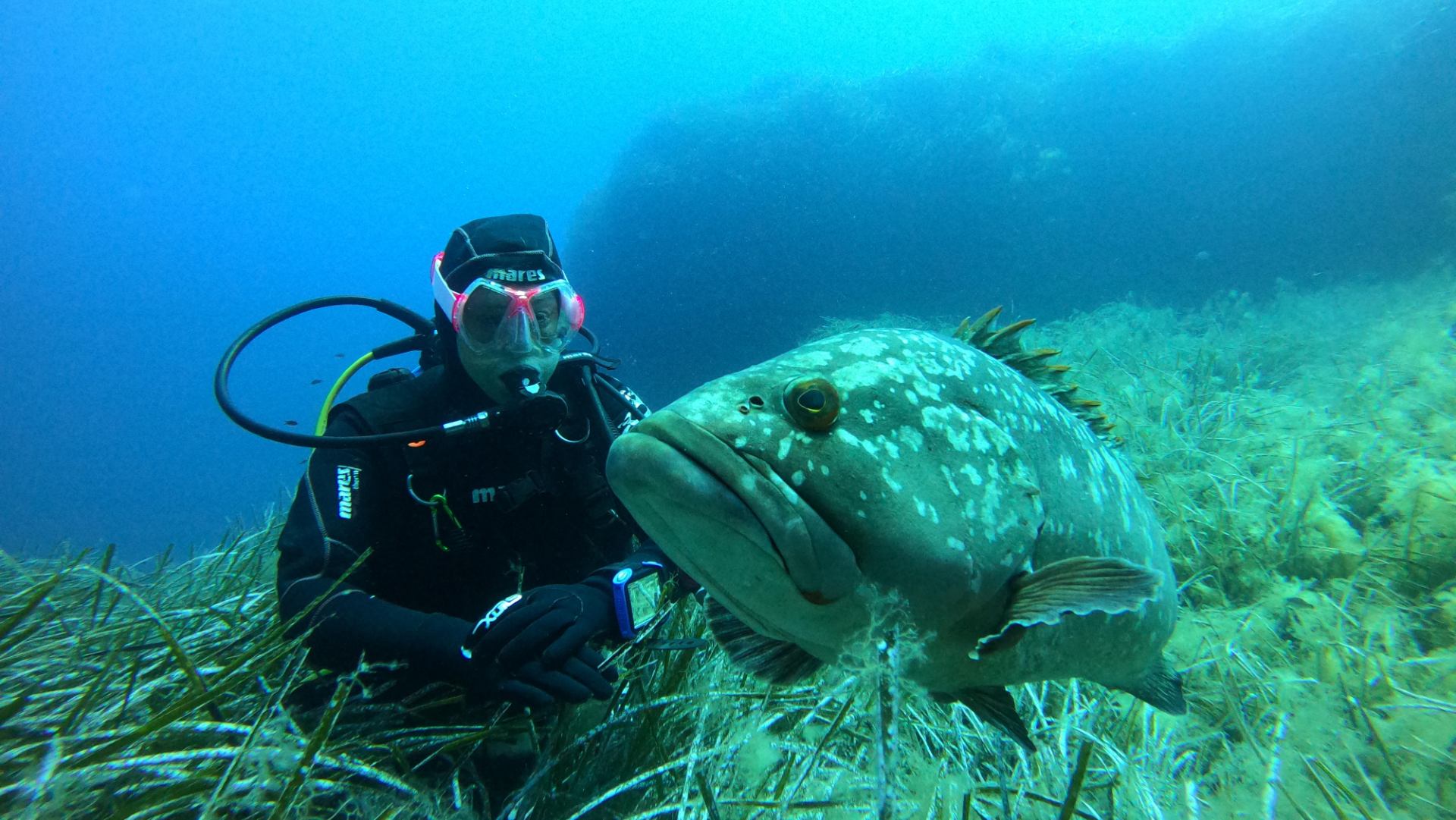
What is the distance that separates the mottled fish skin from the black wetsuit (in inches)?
57.9

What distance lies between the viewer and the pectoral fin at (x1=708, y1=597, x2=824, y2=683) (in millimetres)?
1866

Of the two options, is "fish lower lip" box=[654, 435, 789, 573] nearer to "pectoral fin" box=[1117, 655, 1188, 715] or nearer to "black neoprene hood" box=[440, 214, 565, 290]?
"pectoral fin" box=[1117, 655, 1188, 715]

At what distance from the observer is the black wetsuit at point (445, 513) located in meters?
2.55

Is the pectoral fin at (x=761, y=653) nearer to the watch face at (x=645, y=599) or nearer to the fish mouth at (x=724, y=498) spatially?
the fish mouth at (x=724, y=498)

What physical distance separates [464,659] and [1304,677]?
3944mm

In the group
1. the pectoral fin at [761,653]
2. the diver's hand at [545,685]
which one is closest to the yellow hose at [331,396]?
the diver's hand at [545,685]

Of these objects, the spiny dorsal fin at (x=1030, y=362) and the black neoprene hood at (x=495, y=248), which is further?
the black neoprene hood at (x=495, y=248)

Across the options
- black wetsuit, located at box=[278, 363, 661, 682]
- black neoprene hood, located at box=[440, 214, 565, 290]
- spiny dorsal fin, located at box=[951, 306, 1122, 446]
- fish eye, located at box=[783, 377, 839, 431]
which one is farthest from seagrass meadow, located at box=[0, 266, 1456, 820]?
black neoprene hood, located at box=[440, 214, 565, 290]

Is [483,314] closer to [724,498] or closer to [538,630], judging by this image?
[538,630]

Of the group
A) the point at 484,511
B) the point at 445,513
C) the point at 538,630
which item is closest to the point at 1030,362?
the point at 538,630

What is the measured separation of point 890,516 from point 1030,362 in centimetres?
151

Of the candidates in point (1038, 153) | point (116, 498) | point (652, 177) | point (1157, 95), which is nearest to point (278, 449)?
point (116, 498)

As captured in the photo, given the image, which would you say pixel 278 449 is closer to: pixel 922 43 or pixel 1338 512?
pixel 922 43

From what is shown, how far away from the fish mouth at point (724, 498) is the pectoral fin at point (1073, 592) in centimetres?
53
